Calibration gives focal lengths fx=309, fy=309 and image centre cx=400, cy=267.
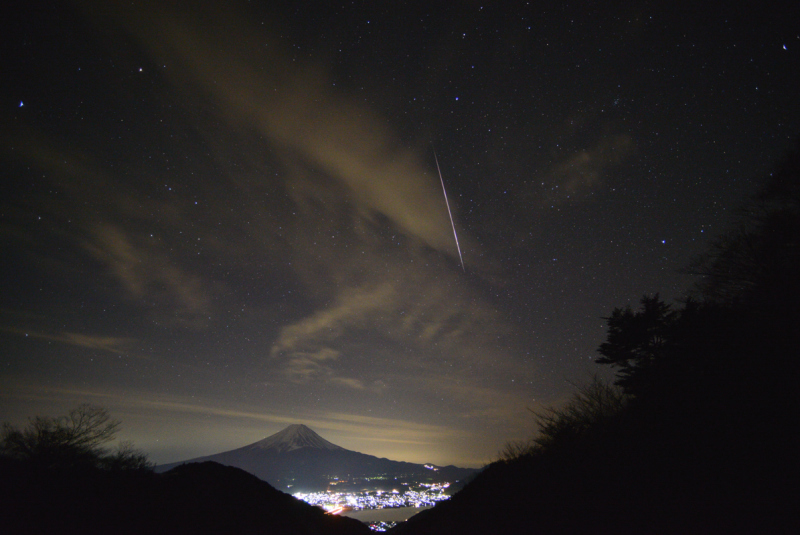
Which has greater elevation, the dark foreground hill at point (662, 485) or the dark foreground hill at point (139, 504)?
the dark foreground hill at point (662, 485)

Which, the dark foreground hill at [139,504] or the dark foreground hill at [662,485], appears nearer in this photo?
the dark foreground hill at [662,485]

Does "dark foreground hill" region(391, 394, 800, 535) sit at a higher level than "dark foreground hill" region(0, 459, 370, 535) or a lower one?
higher

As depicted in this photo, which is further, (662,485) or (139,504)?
(139,504)

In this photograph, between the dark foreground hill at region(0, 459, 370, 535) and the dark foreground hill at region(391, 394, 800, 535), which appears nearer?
the dark foreground hill at region(391, 394, 800, 535)

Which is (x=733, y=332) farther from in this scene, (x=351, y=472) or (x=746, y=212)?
(x=351, y=472)

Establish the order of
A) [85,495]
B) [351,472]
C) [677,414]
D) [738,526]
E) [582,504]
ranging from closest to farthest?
[738,526] < [582,504] < [677,414] < [85,495] < [351,472]

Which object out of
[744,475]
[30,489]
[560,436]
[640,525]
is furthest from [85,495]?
[744,475]

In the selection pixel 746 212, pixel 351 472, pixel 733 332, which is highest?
pixel 746 212

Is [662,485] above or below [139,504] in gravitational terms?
above
